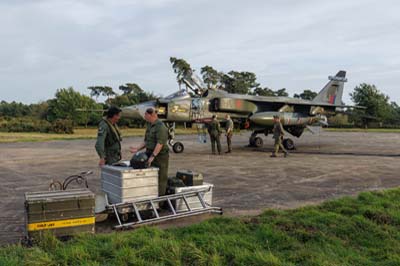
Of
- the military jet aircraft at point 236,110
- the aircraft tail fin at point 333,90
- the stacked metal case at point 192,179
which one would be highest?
the aircraft tail fin at point 333,90

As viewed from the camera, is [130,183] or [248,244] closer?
[248,244]

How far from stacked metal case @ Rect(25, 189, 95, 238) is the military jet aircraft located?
11472mm

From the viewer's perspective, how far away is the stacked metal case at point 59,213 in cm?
454

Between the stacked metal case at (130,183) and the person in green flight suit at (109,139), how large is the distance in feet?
1.63

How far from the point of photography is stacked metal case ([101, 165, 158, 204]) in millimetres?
5582

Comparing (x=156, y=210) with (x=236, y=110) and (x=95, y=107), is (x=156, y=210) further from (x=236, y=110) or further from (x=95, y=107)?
(x=95, y=107)

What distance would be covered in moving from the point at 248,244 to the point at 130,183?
7.10 ft

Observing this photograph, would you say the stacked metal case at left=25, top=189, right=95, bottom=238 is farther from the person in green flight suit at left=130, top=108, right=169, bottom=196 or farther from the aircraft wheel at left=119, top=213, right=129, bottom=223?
the person in green flight suit at left=130, top=108, right=169, bottom=196

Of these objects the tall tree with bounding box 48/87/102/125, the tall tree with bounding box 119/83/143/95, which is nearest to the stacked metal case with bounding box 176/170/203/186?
the tall tree with bounding box 48/87/102/125

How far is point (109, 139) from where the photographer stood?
667 cm

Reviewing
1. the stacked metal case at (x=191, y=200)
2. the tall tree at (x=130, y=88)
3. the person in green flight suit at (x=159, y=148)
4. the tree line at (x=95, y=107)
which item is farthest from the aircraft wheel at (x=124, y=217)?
the tall tree at (x=130, y=88)

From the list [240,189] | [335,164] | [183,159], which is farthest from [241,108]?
[240,189]

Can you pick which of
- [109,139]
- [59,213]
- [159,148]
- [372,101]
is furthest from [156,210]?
[372,101]

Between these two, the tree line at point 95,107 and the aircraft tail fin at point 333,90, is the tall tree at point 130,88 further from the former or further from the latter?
the aircraft tail fin at point 333,90
